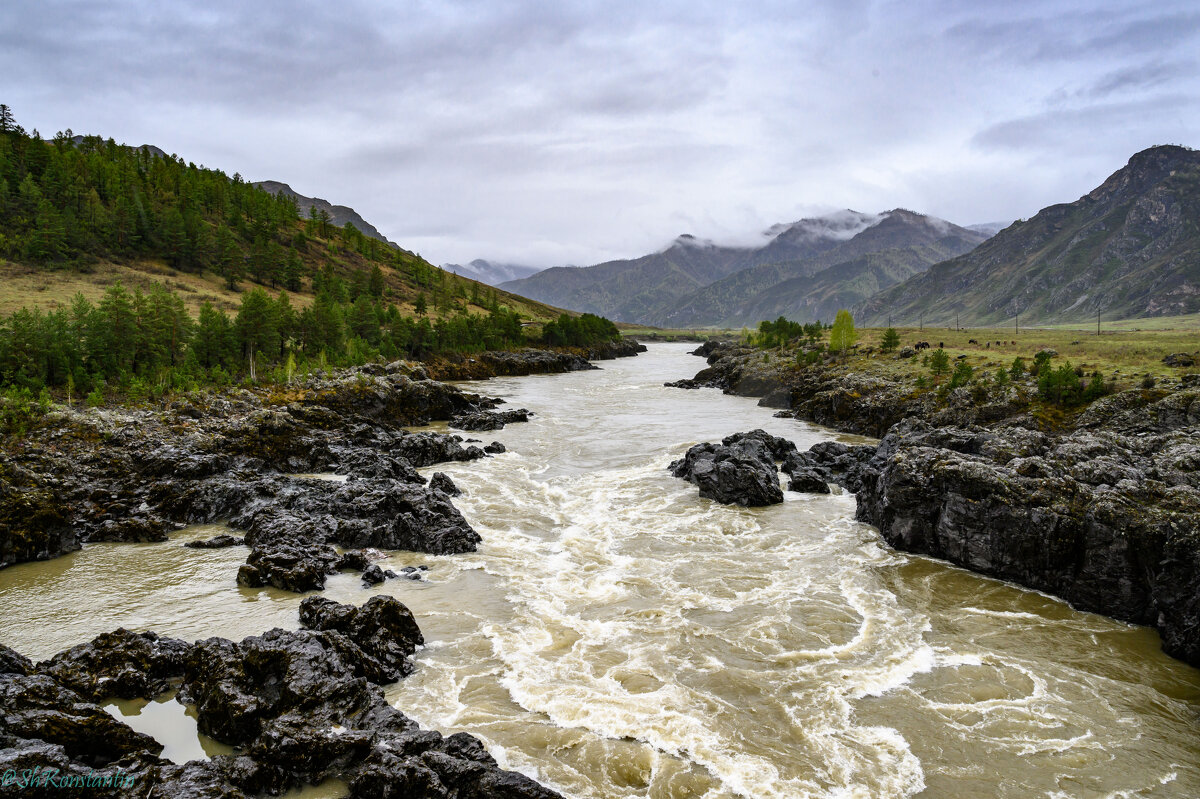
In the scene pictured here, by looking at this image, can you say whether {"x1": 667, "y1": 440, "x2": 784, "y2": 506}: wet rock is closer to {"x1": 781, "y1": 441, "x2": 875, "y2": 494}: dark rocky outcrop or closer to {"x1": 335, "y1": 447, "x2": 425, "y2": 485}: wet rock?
{"x1": 781, "y1": 441, "x2": 875, "y2": 494}: dark rocky outcrop

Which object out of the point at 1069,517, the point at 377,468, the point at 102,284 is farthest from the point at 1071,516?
the point at 102,284

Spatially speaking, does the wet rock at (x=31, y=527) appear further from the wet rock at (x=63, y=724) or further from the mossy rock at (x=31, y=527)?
the wet rock at (x=63, y=724)

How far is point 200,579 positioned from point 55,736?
11534 millimetres

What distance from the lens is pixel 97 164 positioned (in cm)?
11488

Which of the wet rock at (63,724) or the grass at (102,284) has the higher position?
the grass at (102,284)

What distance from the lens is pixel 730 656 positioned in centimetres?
1722

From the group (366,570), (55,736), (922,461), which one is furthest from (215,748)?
(922,461)

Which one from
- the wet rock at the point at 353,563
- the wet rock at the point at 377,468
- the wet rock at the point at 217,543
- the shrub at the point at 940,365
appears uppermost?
the shrub at the point at 940,365

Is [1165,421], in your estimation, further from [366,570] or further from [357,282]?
[357,282]

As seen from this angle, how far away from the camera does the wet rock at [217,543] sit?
24.4 metres

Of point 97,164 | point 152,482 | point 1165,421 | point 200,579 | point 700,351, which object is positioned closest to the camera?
point 200,579

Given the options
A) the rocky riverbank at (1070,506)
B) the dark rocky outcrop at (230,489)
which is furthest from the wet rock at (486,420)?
the rocky riverbank at (1070,506)

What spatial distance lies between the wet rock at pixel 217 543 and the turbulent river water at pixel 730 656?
0.50m

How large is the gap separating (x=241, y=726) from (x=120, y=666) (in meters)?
4.39
